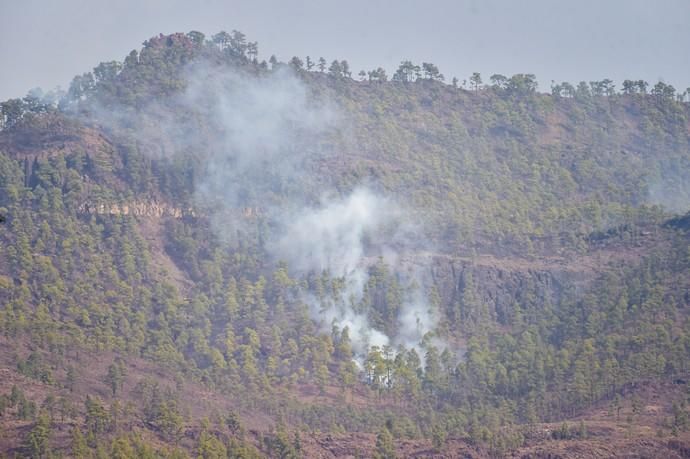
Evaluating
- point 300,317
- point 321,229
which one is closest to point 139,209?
point 321,229

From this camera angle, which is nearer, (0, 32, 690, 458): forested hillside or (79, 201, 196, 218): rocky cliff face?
(0, 32, 690, 458): forested hillside

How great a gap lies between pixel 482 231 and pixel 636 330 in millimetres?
34784

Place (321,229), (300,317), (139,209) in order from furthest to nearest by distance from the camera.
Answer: (321,229)
(139,209)
(300,317)

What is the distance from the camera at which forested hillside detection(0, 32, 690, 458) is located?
140 meters

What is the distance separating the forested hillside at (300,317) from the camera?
14012cm

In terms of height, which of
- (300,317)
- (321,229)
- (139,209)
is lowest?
(300,317)

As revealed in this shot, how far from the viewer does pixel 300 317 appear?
568ft

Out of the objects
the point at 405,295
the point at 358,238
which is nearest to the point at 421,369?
the point at 405,295

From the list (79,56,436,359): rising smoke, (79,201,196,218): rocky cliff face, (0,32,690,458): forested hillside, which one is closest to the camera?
(0,32,690,458): forested hillside

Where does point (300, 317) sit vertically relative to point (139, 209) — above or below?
below

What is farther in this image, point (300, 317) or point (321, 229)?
point (321, 229)

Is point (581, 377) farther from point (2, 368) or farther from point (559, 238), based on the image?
point (2, 368)

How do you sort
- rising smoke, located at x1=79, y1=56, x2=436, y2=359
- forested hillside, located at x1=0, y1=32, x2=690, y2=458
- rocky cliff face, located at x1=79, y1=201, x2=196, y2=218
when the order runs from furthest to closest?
rocky cliff face, located at x1=79, y1=201, x2=196, y2=218 < rising smoke, located at x1=79, y1=56, x2=436, y2=359 < forested hillside, located at x1=0, y1=32, x2=690, y2=458

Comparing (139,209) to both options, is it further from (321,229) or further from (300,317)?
(300,317)
